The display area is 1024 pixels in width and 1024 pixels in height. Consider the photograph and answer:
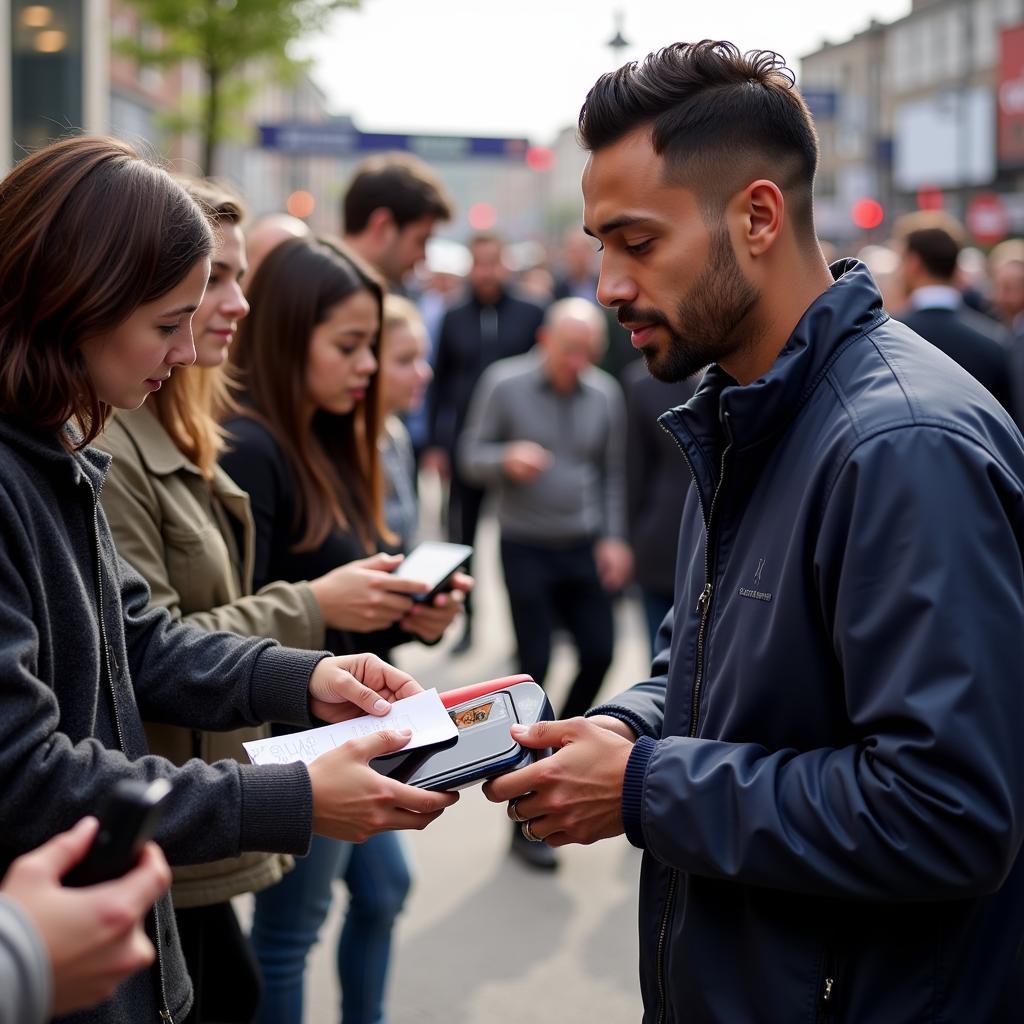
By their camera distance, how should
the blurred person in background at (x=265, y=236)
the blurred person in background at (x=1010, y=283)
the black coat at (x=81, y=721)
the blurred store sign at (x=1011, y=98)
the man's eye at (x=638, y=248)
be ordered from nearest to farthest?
the black coat at (x=81, y=721) < the man's eye at (x=638, y=248) < the blurred person in background at (x=265, y=236) < the blurred person in background at (x=1010, y=283) < the blurred store sign at (x=1011, y=98)

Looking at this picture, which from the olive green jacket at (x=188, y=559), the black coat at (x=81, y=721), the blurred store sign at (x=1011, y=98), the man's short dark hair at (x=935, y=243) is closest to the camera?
the black coat at (x=81, y=721)

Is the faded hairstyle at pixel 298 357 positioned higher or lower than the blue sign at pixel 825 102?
lower

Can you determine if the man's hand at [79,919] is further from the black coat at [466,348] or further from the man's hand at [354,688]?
the black coat at [466,348]

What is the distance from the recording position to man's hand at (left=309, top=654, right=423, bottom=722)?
2373 mm

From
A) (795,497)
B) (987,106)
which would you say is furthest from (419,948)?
(987,106)

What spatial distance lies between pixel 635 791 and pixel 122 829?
79 centimetres

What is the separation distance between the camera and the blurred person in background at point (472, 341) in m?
9.47

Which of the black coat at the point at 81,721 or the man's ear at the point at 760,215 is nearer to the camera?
the black coat at the point at 81,721

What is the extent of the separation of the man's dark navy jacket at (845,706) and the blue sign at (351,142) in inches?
701

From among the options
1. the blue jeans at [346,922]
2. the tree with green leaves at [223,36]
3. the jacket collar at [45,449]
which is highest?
the tree with green leaves at [223,36]

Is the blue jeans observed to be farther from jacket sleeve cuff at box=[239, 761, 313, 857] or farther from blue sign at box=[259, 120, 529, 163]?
blue sign at box=[259, 120, 529, 163]

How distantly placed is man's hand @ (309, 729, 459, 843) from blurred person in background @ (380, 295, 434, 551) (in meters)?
1.92

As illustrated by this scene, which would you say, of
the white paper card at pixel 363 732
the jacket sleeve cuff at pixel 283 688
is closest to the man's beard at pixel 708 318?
the white paper card at pixel 363 732

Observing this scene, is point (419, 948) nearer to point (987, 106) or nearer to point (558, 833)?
point (558, 833)
